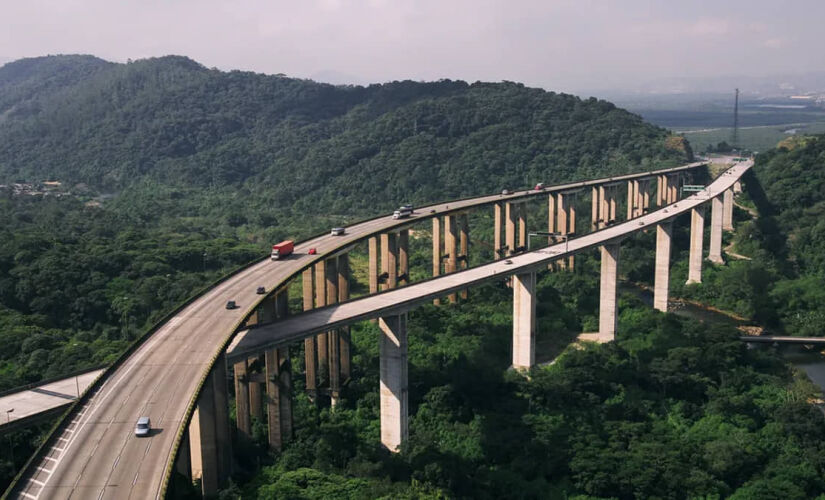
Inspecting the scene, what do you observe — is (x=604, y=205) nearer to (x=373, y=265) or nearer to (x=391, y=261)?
(x=391, y=261)

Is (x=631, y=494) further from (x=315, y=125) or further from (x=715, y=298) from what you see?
Result: (x=315, y=125)

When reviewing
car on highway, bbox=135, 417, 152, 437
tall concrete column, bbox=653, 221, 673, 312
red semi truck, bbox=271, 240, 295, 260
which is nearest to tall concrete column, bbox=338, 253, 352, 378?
red semi truck, bbox=271, 240, 295, 260

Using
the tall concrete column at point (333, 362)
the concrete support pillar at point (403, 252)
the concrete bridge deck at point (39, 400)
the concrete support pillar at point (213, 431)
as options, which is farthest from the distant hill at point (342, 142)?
the concrete support pillar at point (213, 431)

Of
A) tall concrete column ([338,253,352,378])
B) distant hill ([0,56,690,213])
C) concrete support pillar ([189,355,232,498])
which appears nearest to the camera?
concrete support pillar ([189,355,232,498])

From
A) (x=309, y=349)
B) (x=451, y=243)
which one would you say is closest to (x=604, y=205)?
(x=451, y=243)

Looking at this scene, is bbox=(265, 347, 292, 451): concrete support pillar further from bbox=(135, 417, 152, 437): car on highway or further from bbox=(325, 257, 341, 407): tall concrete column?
bbox=(135, 417, 152, 437): car on highway

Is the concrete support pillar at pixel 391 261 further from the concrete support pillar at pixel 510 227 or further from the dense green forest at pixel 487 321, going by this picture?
the concrete support pillar at pixel 510 227
